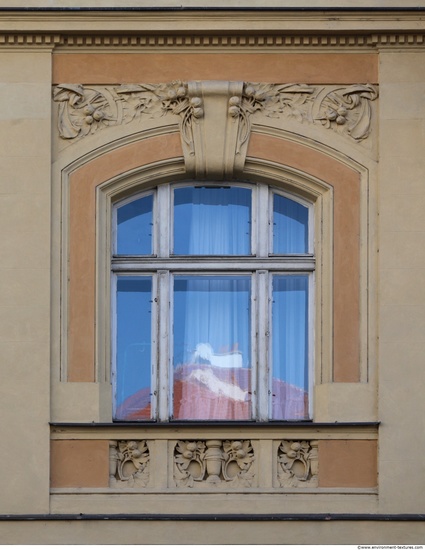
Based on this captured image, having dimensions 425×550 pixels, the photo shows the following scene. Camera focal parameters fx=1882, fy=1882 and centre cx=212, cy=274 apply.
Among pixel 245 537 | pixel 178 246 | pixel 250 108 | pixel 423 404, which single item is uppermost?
pixel 250 108

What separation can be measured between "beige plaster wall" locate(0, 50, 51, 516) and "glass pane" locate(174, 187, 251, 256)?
1.32m

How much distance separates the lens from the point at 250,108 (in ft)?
57.1

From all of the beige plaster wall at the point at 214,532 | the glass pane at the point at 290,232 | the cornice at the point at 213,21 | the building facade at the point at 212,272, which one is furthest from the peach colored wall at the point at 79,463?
the cornice at the point at 213,21

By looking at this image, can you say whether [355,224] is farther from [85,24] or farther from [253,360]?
[85,24]

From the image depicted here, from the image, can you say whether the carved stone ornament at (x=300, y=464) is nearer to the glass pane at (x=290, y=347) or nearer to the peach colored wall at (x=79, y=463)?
the glass pane at (x=290, y=347)

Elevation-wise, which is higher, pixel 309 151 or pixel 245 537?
pixel 309 151

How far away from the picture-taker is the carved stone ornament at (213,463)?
17.0 m

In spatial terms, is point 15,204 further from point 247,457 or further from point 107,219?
point 247,457

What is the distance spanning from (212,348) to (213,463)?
3.88ft

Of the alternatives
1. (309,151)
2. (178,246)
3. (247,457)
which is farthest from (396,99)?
(247,457)

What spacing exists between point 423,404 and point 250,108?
124 inches

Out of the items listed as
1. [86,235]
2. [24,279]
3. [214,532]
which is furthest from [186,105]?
[214,532]

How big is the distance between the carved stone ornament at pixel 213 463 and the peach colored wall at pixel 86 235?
3.63 feet

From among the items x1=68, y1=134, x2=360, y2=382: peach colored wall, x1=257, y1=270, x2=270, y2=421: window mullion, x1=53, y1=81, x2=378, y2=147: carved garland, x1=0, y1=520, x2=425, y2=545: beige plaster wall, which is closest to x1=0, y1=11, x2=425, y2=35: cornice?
x1=53, y1=81, x2=378, y2=147: carved garland
